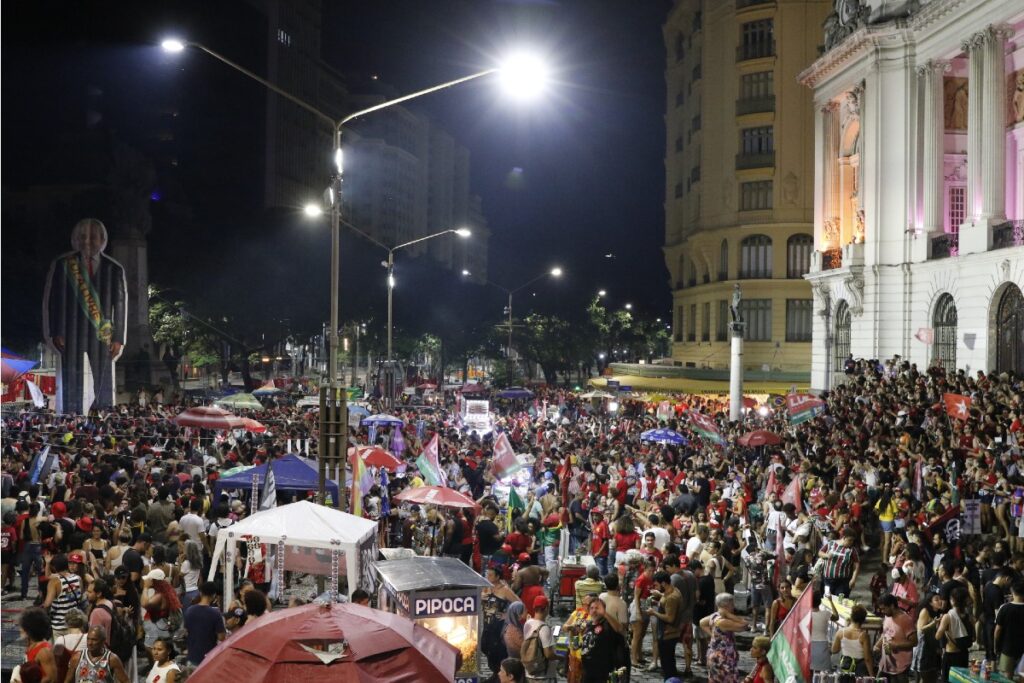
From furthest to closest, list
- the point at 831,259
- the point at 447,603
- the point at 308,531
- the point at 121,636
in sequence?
the point at 831,259 < the point at 308,531 < the point at 447,603 < the point at 121,636

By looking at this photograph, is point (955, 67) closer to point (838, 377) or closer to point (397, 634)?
point (838, 377)

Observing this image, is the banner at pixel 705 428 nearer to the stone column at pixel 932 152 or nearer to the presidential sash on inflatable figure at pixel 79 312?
the stone column at pixel 932 152

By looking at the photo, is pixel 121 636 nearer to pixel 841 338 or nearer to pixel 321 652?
pixel 321 652

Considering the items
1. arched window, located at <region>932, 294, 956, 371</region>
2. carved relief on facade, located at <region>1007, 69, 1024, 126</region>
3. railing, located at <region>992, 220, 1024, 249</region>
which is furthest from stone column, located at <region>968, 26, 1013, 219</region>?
arched window, located at <region>932, 294, 956, 371</region>

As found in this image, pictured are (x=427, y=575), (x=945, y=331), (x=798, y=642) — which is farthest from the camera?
(x=945, y=331)

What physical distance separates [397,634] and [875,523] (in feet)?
45.0

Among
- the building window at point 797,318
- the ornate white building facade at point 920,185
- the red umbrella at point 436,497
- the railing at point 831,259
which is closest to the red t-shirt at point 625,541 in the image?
the red umbrella at point 436,497

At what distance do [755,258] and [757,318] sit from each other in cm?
354

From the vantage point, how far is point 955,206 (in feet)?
129

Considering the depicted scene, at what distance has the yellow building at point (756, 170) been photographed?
2425 inches

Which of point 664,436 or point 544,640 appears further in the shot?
point 664,436

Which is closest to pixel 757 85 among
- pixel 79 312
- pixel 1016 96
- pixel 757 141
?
pixel 757 141

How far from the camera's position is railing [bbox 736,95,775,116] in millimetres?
62250

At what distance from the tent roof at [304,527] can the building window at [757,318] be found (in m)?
53.5
